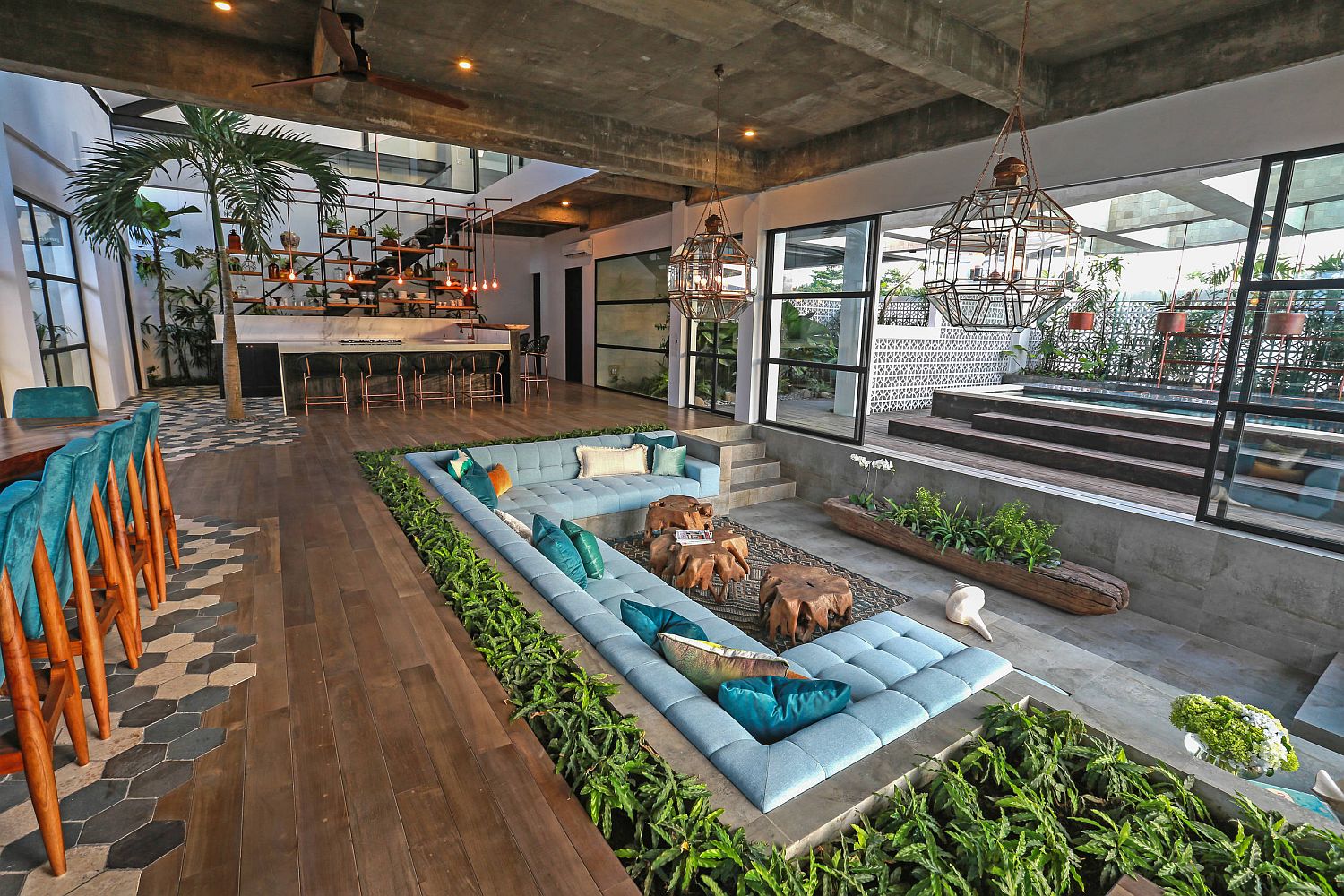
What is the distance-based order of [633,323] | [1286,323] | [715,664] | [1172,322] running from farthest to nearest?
[633,323] < [1172,322] < [1286,323] < [715,664]

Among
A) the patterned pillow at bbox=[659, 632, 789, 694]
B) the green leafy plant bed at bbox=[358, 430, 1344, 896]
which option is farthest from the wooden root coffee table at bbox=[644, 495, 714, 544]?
the green leafy plant bed at bbox=[358, 430, 1344, 896]

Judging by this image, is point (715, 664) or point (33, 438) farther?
point (33, 438)

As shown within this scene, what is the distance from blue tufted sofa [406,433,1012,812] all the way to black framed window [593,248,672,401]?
6.05m

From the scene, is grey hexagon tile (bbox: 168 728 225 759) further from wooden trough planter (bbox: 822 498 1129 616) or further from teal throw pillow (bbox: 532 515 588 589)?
wooden trough planter (bbox: 822 498 1129 616)

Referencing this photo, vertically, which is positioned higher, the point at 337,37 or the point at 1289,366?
the point at 337,37

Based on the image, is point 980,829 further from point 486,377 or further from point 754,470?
point 486,377

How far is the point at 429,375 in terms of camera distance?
9578 millimetres

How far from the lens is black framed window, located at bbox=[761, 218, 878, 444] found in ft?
21.6

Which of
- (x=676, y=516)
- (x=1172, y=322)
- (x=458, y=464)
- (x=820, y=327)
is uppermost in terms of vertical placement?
(x=1172, y=322)

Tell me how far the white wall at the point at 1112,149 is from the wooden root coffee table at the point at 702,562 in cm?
370

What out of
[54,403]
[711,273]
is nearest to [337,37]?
[711,273]

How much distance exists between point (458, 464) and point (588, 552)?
6.25ft

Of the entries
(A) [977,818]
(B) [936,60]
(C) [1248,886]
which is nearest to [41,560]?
(A) [977,818]

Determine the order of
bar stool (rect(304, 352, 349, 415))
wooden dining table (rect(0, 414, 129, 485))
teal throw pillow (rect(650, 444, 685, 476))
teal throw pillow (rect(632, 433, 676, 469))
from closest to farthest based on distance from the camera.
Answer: wooden dining table (rect(0, 414, 129, 485)) < teal throw pillow (rect(650, 444, 685, 476)) < teal throw pillow (rect(632, 433, 676, 469)) < bar stool (rect(304, 352, 349, 415))
